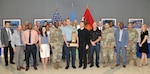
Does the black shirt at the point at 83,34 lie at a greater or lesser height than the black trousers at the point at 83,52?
greater

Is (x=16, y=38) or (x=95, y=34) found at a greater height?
(x=95, y=34)

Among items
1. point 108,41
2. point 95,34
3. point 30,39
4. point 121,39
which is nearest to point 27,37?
point 30,39

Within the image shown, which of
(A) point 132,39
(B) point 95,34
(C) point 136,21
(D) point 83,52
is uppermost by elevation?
(C) point 136,21

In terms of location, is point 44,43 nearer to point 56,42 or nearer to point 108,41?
point 56,42

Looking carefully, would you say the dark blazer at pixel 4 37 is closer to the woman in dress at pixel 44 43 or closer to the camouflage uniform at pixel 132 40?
the woman in dress at pixel 44 43

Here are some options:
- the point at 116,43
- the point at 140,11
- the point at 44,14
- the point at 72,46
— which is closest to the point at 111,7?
the point at 140,11

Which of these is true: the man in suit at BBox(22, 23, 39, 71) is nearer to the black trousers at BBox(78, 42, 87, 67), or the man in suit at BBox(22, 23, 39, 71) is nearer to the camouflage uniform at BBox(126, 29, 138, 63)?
the black trousers at BBox(78, 42, 87, 67)

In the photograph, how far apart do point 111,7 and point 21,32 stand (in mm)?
5716

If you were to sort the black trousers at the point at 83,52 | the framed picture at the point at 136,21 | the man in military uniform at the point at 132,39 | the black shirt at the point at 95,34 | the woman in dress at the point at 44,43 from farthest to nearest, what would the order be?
the framed picture at the point at 136,21, the man in military uniform at the point at 132,39, the black shirt at the point at 95,34, the black trousers at the point at 83,52, the woman in dress at the point at 44,43

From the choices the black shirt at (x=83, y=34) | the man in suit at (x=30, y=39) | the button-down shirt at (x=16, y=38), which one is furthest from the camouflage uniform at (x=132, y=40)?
the button-down shirt at (x=16, y=38)

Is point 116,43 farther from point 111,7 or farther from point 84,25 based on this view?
point 111,7

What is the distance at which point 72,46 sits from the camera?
24.8 ft

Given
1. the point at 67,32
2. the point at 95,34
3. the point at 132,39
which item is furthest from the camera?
the point at 132,39

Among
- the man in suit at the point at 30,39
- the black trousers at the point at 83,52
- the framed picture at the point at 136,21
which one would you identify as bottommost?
the black trousers at the point at 83,52
